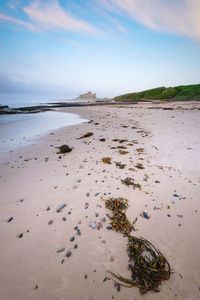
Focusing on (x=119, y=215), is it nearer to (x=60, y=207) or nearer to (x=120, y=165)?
(x=60, y=207)

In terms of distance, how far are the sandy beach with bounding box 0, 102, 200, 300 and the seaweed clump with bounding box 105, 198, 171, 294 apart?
0.07 meters

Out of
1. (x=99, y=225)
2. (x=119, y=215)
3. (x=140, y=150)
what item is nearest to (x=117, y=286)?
(x=99, y=225)

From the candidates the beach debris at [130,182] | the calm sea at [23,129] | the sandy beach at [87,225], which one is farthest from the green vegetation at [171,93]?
the beach debris at [130,182]

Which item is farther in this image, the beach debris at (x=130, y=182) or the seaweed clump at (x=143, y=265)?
the beach debris at (x=130, y=182)

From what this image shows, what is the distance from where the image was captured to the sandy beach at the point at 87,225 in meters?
2.11

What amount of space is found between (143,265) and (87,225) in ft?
3.73

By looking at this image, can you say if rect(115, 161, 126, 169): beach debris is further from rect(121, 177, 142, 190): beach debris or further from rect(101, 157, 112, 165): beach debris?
rect(121, 177, 142, 190): beach debris

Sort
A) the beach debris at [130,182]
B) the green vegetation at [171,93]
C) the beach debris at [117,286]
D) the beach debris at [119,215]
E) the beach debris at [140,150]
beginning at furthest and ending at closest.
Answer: the green vegetation at [171,93] → the beach debris at [140,150] → the beach debris at [130,182] → the beach debris at [119,215] → the beach debris at [117,286]

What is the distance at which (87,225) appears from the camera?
2996mm

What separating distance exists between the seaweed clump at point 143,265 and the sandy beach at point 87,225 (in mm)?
70

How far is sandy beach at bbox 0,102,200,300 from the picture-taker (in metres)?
2.11

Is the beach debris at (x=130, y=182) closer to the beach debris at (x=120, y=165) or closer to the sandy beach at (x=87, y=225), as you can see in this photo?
the sandy beach at (x=87, y=225)

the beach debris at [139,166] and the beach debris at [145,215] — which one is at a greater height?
the beach debris at [145,215]

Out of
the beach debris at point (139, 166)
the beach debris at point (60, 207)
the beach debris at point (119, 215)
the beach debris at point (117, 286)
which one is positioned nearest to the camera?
the beach debris at point (117, 286)
